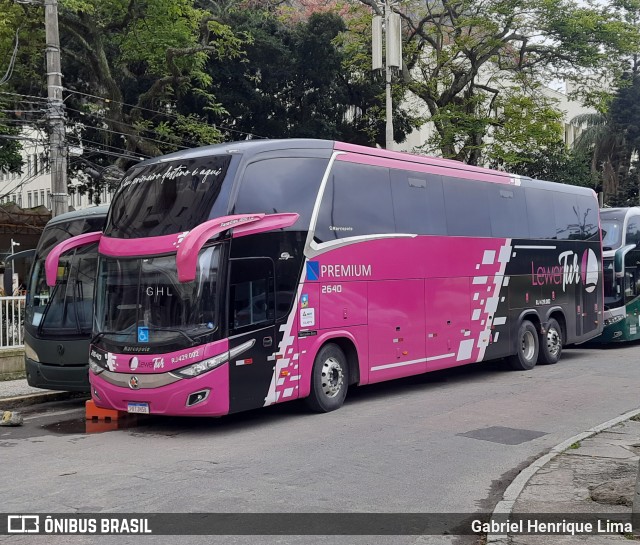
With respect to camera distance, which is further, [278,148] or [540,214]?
[540,214]

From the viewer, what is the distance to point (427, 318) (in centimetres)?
1436

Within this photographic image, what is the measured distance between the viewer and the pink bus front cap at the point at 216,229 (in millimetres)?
9797

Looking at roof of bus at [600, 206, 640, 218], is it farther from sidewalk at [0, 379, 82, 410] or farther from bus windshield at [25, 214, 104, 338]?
sidewalk at [0, 379, 82, 410]

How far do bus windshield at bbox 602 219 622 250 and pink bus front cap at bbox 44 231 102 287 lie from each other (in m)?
14.9

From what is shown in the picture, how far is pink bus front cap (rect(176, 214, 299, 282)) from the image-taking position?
9.80 meters

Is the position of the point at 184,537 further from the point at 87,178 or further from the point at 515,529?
the point at 87,178

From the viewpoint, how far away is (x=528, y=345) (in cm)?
1762

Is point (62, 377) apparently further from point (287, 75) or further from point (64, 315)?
point (287, 75)

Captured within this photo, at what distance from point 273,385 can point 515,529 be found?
5.43 m

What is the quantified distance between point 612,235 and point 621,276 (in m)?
1.28

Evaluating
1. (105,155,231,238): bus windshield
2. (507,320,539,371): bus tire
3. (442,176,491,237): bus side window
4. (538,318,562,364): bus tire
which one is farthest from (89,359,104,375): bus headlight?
(538,318,562,364): bus tire

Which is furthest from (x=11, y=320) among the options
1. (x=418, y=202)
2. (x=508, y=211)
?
(x=508, y=211)

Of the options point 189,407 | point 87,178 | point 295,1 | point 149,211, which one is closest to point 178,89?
point 87,178

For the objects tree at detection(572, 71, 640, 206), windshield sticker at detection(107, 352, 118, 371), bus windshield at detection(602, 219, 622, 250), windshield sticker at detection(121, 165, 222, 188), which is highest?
tree at detection(572, 71, 640, 206)
